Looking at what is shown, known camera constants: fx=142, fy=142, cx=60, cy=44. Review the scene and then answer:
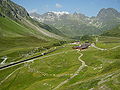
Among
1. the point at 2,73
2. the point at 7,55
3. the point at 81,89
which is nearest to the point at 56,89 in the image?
Result: the point at 81,89

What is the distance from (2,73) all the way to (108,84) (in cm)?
9093

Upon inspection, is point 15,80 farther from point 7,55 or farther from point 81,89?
point 7,55

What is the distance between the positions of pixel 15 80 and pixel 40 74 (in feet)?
51.4

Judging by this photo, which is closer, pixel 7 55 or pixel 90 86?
pixel 90 86

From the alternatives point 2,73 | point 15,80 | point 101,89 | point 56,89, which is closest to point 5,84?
point 15,80

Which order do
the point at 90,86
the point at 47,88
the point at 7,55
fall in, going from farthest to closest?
the point at 7,55, the point at 47,88, the point at 90,86

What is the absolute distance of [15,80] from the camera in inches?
3401

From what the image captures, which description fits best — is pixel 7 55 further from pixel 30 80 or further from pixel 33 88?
pixel 33 88

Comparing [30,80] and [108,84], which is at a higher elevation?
[108,84]

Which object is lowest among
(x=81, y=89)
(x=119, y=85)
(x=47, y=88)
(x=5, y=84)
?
(x=5, y=84)

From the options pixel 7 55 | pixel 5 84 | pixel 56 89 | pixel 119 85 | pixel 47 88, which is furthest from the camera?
pixel 7 55

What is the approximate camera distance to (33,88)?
63.8m

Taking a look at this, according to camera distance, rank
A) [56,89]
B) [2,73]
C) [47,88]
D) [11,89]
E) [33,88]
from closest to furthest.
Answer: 1. [56,89]
2. [47,88]
3. [33,88]
4. [11,89]
5. [2,73]

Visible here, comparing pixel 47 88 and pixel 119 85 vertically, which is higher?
pixel 119 85
